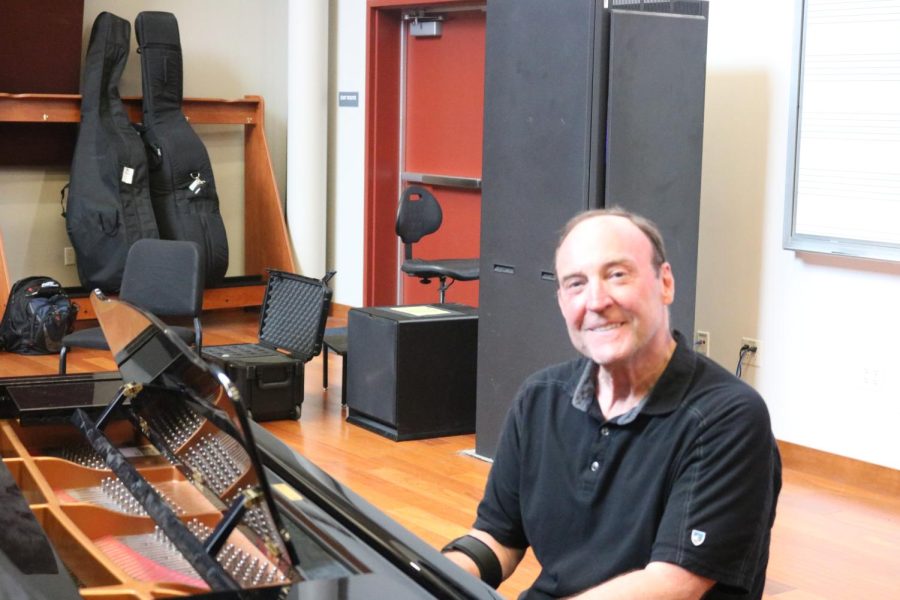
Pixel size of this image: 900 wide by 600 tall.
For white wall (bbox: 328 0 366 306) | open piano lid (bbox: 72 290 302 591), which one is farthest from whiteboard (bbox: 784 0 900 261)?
white wall (bbox: 328 0 366 306)

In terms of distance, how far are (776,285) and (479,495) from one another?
60.0 inches

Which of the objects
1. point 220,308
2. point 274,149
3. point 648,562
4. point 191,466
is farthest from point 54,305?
point 648,562

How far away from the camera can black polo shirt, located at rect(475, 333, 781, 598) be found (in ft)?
6.04

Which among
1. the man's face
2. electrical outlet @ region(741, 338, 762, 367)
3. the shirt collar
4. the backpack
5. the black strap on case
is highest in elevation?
the man's face

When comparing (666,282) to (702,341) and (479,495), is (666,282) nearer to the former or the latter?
(479,495)

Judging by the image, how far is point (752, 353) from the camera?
5.11m

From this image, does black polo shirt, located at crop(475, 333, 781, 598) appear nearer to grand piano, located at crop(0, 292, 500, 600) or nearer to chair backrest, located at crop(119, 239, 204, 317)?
grand piano, located at crop(0, 292, 500, 600)

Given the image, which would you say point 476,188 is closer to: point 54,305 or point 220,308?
point 220,308

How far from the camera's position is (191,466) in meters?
2.09

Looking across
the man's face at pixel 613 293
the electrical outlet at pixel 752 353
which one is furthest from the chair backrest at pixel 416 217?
the man's face at pixel 613 293

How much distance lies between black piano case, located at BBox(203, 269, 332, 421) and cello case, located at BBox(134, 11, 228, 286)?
5.93ft

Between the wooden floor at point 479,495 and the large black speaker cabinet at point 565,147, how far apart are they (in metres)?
0.35

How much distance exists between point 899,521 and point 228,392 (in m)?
3.34

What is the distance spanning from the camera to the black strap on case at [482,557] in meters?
2.07
